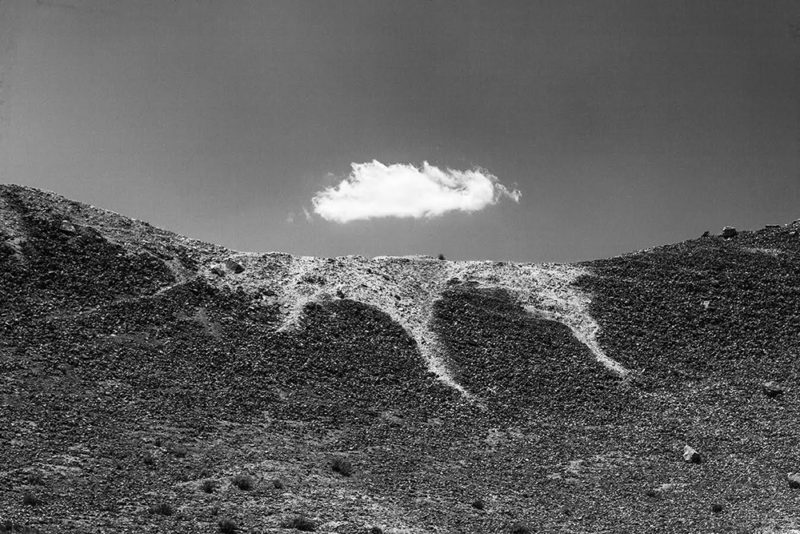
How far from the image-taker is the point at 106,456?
98.1ft

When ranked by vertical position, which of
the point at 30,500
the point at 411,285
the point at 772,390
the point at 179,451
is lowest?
the point at 30,500

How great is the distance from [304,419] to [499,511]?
41.6 feet

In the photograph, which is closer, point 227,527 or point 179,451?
point 227,527

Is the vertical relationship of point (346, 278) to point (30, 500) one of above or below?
above

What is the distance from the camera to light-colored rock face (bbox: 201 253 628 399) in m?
51.0

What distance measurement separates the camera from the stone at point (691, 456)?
1484 inches

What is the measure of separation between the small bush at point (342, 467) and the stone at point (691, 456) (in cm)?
1868

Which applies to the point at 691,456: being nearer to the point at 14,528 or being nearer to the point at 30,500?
the point at 30,500

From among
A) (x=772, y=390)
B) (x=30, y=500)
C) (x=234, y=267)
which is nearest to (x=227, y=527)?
(x=30, y=500)

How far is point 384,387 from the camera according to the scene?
44125 mm

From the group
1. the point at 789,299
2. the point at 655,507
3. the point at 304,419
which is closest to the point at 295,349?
the point at 304,419

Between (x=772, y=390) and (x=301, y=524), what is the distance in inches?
1287

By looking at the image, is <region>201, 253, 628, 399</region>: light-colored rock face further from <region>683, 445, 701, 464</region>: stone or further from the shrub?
the shrub

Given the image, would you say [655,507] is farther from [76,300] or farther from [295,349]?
[76,300]
